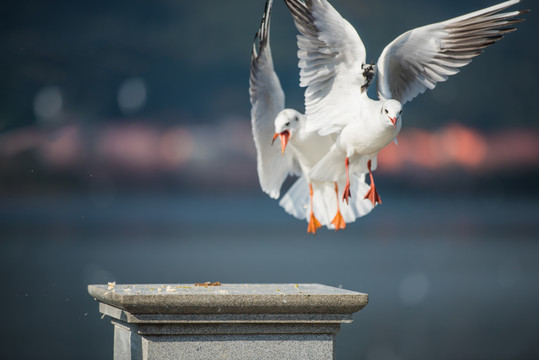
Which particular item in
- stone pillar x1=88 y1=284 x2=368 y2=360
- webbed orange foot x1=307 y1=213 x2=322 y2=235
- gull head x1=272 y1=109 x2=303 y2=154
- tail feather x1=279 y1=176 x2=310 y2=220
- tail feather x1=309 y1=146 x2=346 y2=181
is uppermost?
gull head x1=272 y1=109 x2=303 y2=154

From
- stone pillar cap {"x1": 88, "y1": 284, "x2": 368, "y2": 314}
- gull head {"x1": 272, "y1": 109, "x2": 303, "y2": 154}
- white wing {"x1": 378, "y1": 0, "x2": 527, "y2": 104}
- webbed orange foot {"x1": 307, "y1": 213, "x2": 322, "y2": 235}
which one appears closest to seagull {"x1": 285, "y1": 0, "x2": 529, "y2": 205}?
white wing {"x1": 378, "y1": 0, "x2": 527, "y2": 104}

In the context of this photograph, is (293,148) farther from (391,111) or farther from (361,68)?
(391,111)

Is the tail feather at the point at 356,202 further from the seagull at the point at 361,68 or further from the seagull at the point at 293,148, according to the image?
the seagull at the point at 361,68

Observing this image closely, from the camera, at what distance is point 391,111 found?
3346 millimetres

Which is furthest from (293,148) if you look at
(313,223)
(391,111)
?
(391,111)

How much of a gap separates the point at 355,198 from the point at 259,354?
1483 mm

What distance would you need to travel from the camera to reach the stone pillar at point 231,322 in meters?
2.78

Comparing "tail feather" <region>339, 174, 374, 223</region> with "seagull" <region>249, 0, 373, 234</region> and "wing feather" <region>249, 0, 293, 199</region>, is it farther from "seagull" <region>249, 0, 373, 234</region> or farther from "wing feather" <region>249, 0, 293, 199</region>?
"wing feather" <region>249, 0, 293, 199</region>

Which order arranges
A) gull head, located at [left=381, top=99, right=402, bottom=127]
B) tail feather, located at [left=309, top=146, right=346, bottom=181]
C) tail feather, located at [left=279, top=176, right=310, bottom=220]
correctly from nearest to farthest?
gull head, located at [left=381, top=99, right=402, bottom=127]
tail feather, located at [left=309, top=146, right=346, bottom=181]
tail feather, located at [left=279, top=176, right=310, bottom=220]

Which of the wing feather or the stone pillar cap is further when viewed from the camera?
the wing feather

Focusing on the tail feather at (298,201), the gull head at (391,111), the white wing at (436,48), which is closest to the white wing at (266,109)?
the tail feather at (298,201)

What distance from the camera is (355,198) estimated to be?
4.14 metres

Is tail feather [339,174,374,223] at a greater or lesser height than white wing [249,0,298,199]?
lesser

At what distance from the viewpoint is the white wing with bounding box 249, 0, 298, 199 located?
4105 millimetres
